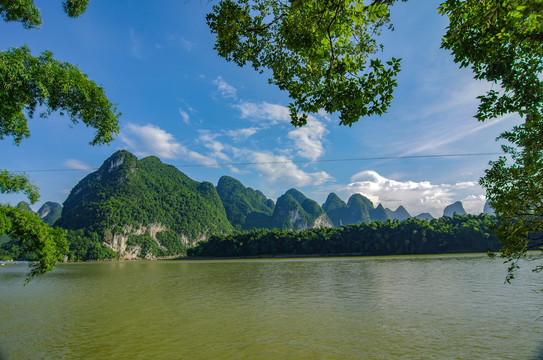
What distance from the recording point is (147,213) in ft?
401

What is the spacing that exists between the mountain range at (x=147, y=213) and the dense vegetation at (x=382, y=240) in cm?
4856

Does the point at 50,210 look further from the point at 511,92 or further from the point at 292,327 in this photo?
the point at 511,92

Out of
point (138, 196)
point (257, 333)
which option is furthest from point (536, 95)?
point (138, 196)

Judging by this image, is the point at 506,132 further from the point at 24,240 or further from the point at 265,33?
the point at 24,240

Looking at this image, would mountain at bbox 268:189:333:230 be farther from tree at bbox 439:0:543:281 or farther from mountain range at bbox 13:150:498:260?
tree at bbox 439:0:543:281

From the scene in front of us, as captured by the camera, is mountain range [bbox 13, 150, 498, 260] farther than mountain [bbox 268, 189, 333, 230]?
No

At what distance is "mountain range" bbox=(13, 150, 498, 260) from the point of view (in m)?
106

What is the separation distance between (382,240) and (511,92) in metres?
58.4

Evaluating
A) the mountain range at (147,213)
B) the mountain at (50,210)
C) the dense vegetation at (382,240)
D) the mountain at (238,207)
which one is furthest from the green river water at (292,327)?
the mountain at (50,210)

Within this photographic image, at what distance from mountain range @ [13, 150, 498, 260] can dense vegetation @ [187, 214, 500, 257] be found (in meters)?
48.6

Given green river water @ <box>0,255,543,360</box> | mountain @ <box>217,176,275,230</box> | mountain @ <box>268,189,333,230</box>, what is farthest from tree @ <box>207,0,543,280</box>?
mountain @ <box>217,176,275,230</box>

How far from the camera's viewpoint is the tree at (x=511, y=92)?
3.46 m

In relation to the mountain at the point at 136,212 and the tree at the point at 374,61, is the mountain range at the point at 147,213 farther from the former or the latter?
the tree at the point at 374,61

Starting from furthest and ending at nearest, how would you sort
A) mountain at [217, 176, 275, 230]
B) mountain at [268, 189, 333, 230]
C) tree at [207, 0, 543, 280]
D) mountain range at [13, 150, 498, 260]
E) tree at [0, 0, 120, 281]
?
1. mountain at [217, 176, 275, 230]
2. mountain at [268, 189, 333, 230]
3. mountain range at [13, 150, 498, 260]
4. tree at [0, 0, 120, 281]
5. tree at [207, 0, 543, 280]
